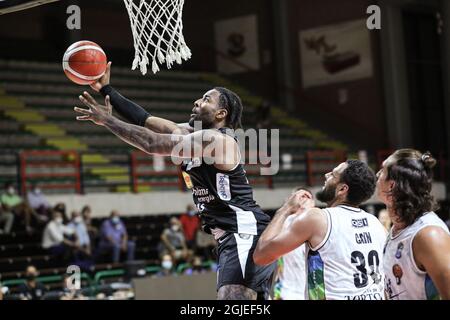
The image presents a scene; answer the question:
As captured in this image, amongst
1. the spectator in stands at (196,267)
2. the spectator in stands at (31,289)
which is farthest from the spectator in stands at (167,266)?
the spectator in stands at (31,289)

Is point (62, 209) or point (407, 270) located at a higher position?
point (62, 209)

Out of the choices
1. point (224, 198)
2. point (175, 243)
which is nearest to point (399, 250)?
point (224, 198)

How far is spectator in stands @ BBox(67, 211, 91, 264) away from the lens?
14094 mm

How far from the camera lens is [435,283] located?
3.29m

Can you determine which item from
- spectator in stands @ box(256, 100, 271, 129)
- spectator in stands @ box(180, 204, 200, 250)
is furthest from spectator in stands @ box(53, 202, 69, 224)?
spectator in stands @ box(256, 100, 271, 129)

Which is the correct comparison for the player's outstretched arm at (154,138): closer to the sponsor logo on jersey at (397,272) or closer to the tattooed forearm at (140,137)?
the tattooed forearm at (140,137)

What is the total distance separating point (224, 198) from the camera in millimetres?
4988

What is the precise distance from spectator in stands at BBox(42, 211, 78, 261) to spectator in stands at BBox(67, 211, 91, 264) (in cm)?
8

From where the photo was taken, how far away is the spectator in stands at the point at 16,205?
47.1ft

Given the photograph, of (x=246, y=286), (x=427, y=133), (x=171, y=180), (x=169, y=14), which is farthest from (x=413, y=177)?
(x=427, y=133)

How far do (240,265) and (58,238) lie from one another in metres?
Result: 9.61

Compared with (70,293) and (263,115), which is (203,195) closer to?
(70,293)

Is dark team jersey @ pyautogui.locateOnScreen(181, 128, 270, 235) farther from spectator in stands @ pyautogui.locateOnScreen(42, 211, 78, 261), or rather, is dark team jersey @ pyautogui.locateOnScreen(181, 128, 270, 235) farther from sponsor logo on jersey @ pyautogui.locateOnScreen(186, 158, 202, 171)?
spectator in stands @ pyautogui.locateOnScreen(42, 211, 78, 261)
